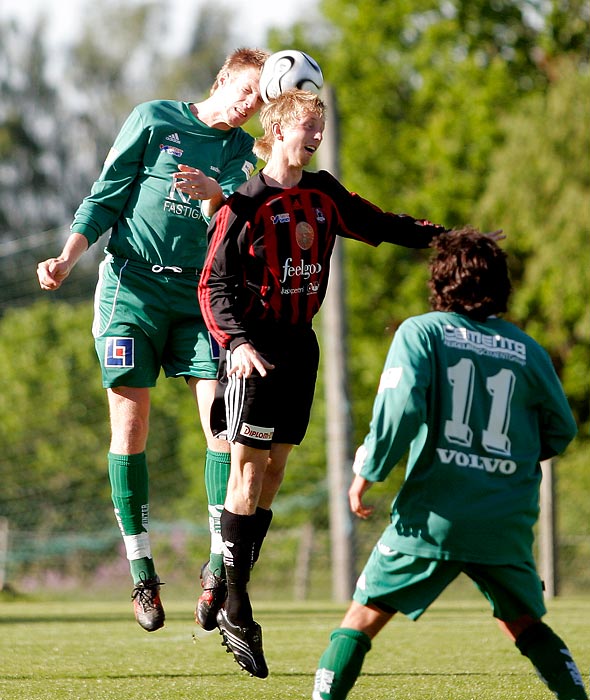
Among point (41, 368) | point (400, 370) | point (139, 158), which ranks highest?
point (139, 158)

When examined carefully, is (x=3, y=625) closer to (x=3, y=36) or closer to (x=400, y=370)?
(x=400, y=370)

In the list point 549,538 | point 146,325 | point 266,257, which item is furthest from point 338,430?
point 266,257

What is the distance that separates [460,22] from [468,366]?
26.4 metres

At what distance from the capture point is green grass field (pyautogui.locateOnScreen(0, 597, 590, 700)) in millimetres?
4699

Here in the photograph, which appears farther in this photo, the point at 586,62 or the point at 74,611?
the point at 586,62

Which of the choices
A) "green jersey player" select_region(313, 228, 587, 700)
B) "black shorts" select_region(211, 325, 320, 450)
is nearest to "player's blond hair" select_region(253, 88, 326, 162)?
"black shorts" select_region(211, 325, 320, 450)

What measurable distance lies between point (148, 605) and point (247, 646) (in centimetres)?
75

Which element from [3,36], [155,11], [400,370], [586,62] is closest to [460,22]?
[586,62]

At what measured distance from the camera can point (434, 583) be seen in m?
3.66

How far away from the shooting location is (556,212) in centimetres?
2419

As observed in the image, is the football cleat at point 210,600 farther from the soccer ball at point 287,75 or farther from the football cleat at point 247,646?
the soccer ball at point 287,75

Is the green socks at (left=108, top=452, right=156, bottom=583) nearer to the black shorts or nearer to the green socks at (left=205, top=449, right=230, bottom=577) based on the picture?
the green socks at (left=205, top=449, right=230, bottom=577)

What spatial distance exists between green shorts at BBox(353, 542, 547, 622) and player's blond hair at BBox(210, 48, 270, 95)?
8.05 ft

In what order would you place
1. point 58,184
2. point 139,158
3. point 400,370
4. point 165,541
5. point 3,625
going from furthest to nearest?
point 58,184 → point 165,541 → point 3,625 → point 139,158 → point 400,370
